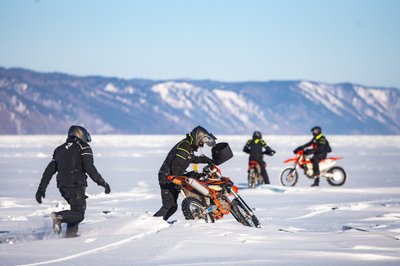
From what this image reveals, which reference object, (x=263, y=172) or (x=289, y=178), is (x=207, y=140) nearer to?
(x=263, y=172)

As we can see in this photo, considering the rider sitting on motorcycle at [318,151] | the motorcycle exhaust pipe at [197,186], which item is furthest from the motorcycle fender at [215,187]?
the rider sitting on motorcycle at [318,151]

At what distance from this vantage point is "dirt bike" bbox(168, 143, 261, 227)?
356 inches

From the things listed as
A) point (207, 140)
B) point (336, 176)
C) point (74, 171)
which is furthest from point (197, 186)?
point (336, 176)

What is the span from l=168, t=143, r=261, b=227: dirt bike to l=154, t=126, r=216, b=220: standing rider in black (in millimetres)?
144

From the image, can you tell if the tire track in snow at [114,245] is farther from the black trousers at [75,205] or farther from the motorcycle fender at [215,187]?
the black trousers at [75,205]

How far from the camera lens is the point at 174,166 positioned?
935 centimetres

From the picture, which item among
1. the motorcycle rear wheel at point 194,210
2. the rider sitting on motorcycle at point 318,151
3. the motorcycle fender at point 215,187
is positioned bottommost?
the motorcycle rear wheel at point 194,210

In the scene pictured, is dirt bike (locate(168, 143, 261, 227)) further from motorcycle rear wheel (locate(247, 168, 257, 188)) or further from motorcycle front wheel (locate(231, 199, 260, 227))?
motorcycle rear wheel (locate(247, 168, 257, 188))

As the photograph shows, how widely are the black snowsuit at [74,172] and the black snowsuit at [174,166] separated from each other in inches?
38.2

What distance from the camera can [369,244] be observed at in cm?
748

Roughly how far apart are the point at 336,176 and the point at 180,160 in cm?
1238

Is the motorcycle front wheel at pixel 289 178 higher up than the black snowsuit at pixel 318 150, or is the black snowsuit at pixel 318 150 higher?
the black snowsuit at pixel 318 150

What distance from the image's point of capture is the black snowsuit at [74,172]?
8852 millimetres

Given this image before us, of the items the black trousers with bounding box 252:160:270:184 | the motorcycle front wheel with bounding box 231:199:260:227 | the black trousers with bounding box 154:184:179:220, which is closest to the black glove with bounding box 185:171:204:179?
the black trousers with bounding box 154:184:179:220
